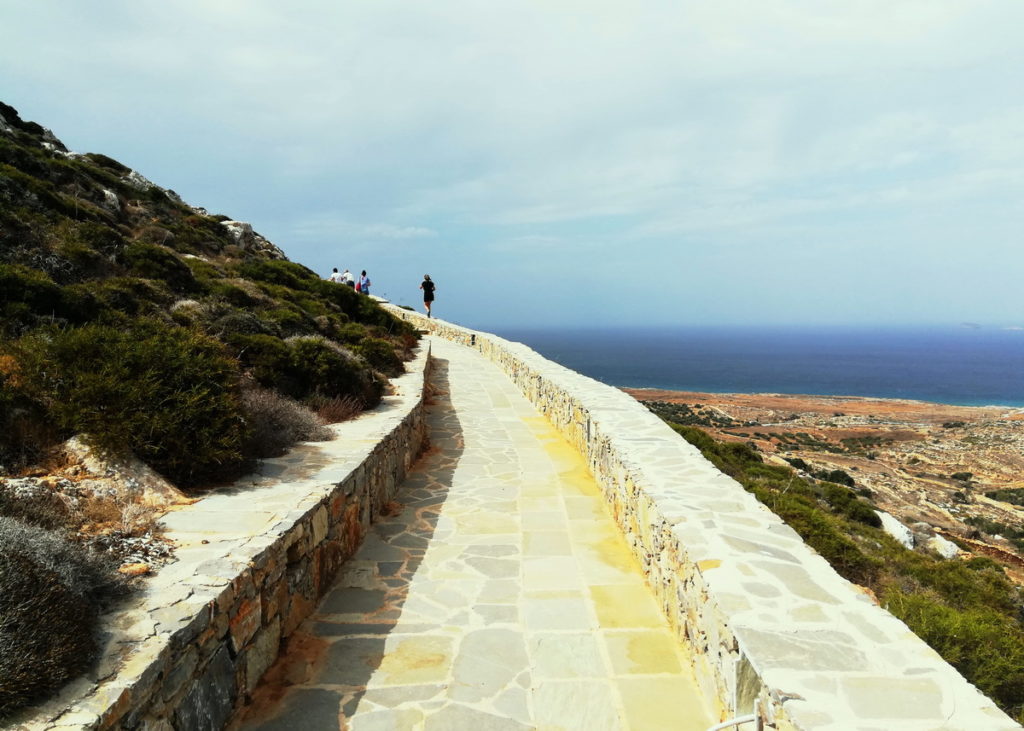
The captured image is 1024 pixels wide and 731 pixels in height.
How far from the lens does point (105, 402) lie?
4.18 meters

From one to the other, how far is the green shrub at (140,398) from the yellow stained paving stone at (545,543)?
8.30 ft

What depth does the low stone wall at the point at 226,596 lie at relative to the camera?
2008 millimetres

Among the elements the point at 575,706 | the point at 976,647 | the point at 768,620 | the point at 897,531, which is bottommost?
the point at 897,531

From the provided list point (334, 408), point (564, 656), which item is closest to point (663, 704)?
point (564, 656)

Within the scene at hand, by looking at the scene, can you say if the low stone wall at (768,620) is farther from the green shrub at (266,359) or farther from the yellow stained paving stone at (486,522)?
the green shrub at (266,359)

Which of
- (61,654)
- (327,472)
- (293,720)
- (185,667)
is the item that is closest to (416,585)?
(327,472)

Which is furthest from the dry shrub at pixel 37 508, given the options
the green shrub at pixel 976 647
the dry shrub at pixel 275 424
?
the green shrub at pixel 976 647

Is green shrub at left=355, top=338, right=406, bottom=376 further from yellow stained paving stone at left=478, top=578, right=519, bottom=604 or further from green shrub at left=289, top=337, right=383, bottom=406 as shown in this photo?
→ yellow stained paving stone at left=478, top=578, right=519, bottom=604

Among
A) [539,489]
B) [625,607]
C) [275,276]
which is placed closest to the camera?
[625,607]

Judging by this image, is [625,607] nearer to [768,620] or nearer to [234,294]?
[768,620]

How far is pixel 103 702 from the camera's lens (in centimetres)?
186

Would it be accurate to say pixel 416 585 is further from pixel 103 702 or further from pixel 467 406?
pixel 467 406

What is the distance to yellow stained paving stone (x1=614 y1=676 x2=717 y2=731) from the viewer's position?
2.80 m

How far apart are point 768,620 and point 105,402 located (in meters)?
4.59
